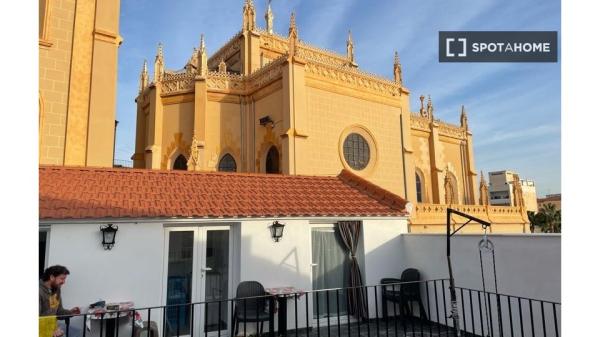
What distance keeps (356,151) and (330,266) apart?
9.18 metres

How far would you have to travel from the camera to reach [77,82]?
934 cm

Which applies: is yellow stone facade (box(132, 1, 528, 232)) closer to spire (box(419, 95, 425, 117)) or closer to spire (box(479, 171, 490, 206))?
spire (box(419, 95, 425, 117))

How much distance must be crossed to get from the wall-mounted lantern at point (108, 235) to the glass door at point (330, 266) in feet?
10.6

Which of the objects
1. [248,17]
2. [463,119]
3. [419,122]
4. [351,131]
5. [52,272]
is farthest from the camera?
[463,119]

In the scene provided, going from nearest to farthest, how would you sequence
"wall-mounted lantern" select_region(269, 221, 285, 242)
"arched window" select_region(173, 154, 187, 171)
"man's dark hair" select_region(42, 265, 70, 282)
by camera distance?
"man's dark hair" select_region(42, 265, 70, 282)
"wall-mounted lantern" select_region(269, 221, 285, 242)
"arched window" select_region(173, 154, 187, 171)

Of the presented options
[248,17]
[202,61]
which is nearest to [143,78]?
[202,61]

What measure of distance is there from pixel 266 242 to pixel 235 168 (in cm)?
952

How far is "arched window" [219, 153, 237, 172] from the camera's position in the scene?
50.0 ft

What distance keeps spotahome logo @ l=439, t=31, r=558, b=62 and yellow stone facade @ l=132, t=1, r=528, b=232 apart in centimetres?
951

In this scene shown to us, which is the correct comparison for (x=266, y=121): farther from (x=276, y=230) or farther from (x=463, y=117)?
(x=463, y=117)

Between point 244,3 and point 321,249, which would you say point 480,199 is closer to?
point 244,3

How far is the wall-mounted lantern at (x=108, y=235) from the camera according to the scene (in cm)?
512

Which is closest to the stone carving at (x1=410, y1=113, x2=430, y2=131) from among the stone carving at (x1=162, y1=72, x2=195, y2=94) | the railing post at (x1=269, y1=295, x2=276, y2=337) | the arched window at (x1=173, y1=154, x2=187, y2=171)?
the stone carving at (x1=162, y1=72, x2=195, y2=94)
